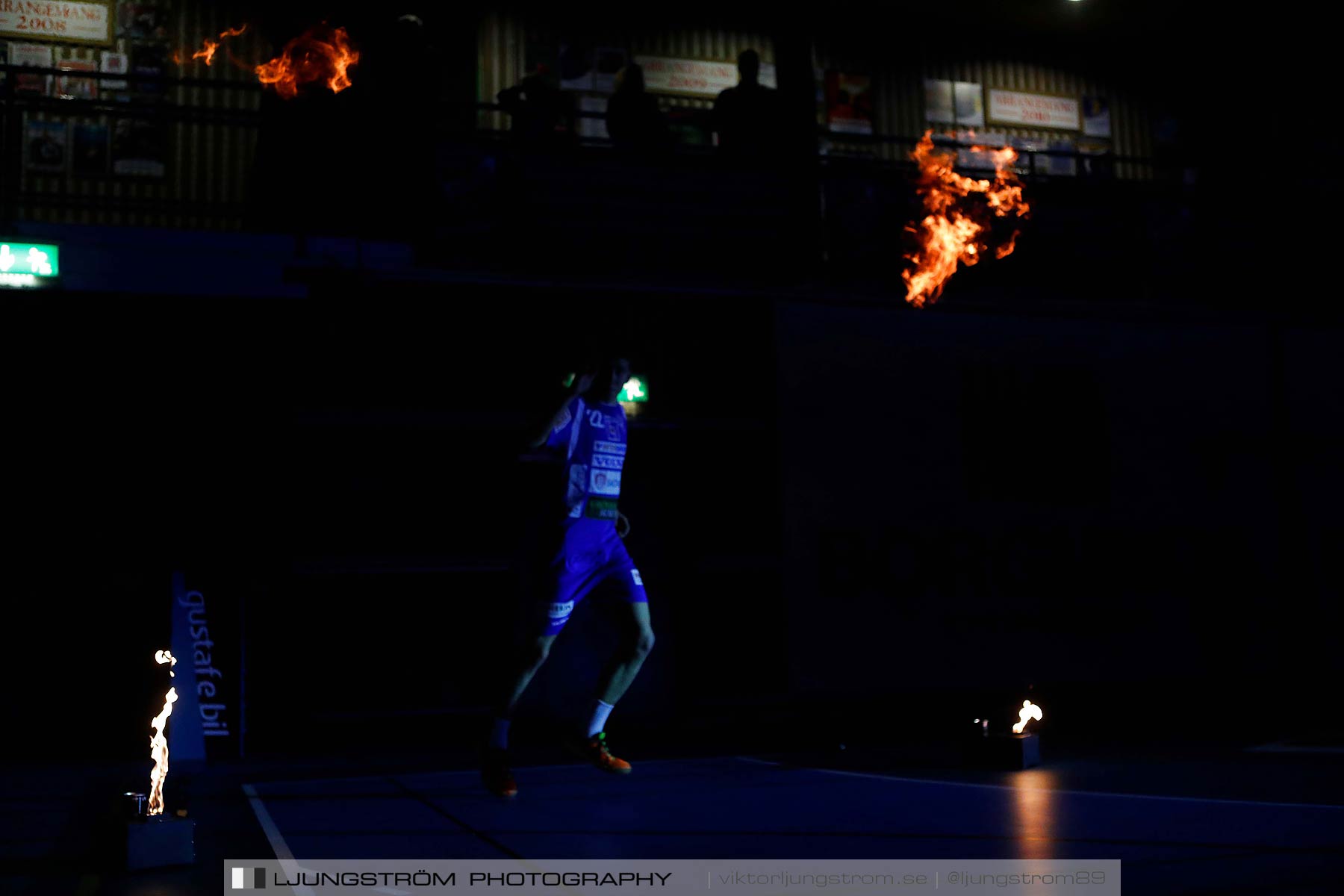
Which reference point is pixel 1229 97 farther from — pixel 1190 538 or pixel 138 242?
pixel 138 242

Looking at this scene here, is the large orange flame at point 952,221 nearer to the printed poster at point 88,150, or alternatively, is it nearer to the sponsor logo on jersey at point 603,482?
the sponsor logo on jersey at point 603,482

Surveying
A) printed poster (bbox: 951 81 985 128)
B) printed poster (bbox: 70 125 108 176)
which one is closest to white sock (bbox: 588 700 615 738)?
printed poster (bbox: 70 125 108 176)

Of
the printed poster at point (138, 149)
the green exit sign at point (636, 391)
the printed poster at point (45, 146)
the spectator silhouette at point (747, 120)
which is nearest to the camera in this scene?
the green exit sign at point (636, 391)

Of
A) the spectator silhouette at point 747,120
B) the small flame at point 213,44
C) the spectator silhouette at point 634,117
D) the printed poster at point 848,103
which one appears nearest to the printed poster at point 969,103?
the printed poster at point 848,103

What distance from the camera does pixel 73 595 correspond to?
8891 millimetres

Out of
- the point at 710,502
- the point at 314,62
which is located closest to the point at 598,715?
the point at 710,502

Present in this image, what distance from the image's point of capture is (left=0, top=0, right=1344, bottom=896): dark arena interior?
8805mm

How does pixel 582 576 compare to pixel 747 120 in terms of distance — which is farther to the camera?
pixel 747 120

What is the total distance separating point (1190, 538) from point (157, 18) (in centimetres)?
1074

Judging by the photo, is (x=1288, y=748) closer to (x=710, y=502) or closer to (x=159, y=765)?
(x=710, y=502)

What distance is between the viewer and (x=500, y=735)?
537 cm

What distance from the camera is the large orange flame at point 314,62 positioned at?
9.86 meters

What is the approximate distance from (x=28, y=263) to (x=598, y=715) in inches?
227

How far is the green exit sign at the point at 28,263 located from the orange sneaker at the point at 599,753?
5.59m
